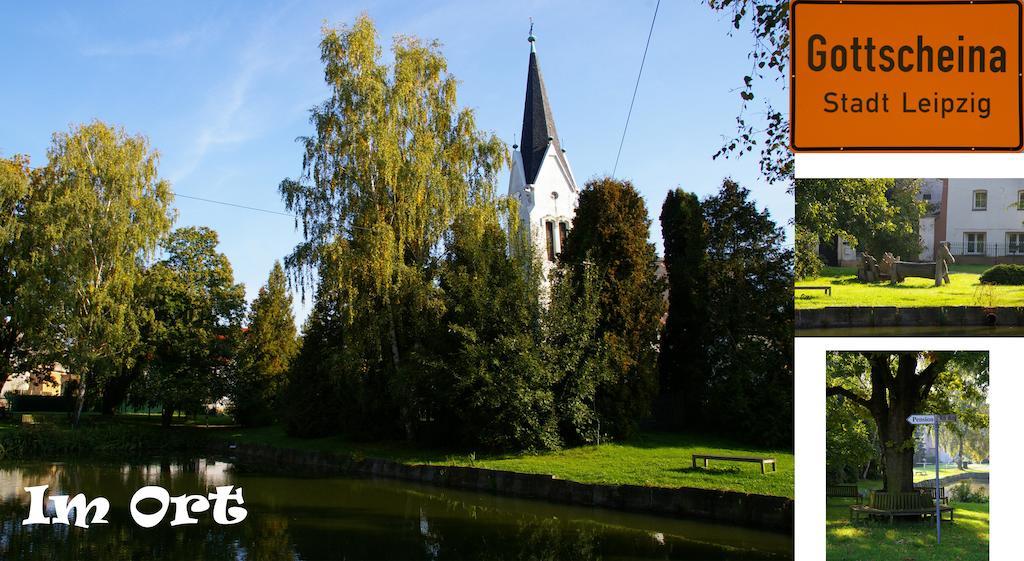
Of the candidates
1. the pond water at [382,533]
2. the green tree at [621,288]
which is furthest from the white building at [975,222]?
the green tree at [621,288]

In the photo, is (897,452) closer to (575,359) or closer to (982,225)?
(982,225)

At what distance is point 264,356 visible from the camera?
1357 inches

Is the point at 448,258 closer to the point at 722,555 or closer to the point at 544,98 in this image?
the point at 722,555

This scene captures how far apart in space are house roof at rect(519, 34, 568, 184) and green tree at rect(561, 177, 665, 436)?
45.6 feet

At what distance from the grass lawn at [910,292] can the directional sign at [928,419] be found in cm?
69

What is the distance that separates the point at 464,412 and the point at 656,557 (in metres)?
10.5

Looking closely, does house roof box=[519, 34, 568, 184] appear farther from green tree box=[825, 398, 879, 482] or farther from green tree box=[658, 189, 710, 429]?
green tree box=[825, 398, 879, 482]

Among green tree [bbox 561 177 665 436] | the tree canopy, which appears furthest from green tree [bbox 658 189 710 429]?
green tree [bbox 561 177 665 436]

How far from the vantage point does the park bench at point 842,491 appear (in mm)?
4477

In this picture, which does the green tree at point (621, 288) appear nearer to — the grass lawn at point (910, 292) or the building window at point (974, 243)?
the grass lawn at point (910, 292)

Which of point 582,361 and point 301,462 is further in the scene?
point 301,462

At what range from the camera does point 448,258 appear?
22844 mm

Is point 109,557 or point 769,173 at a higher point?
point 769,173

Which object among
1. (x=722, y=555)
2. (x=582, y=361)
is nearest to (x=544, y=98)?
(x=582, y=361)
